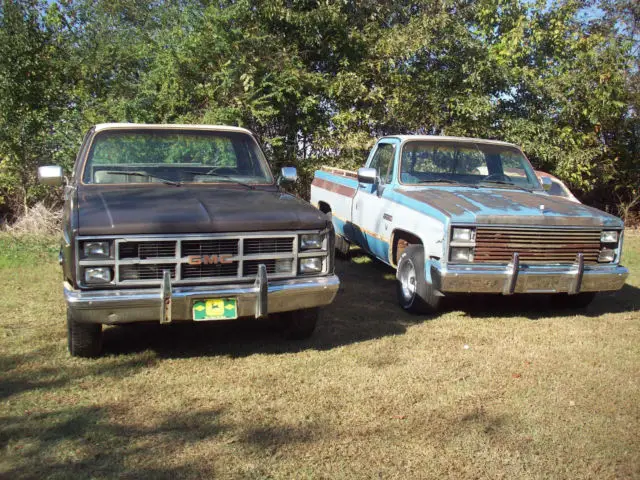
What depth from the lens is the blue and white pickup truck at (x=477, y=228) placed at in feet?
19.5

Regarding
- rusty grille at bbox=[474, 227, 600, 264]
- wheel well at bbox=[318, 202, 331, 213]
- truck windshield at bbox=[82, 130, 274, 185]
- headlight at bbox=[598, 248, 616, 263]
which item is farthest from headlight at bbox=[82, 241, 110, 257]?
wheel well at bbox=[318, 202, 331, 213]

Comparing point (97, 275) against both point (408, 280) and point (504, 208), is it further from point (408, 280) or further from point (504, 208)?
point (504, 208)

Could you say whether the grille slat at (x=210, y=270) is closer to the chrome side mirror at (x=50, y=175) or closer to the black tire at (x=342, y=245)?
the chrome side mirror at (x=50, y=175)

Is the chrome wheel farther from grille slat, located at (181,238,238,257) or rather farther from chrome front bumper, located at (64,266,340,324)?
grille slat, located at (181,238,238,257)

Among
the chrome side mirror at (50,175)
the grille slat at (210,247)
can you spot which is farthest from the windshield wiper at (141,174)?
the grille slat at (210,247)

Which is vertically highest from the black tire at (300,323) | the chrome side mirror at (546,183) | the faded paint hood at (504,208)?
the chrome side mirror at (546,183)

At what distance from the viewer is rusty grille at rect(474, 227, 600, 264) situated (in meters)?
5.98

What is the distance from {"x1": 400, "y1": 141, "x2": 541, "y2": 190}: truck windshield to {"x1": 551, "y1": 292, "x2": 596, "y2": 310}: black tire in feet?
4.31

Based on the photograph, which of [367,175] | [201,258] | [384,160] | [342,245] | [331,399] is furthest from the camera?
[342,245]

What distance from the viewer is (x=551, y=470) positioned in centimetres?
343

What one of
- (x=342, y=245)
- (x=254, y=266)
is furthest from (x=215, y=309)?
(x=342, y=245)

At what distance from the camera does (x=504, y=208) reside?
6.19m

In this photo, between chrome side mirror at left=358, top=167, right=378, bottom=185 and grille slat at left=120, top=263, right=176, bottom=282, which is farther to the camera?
chrome side mirror at left=358, top=167, right=378, bottom=185

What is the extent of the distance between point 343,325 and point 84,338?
2.35m
